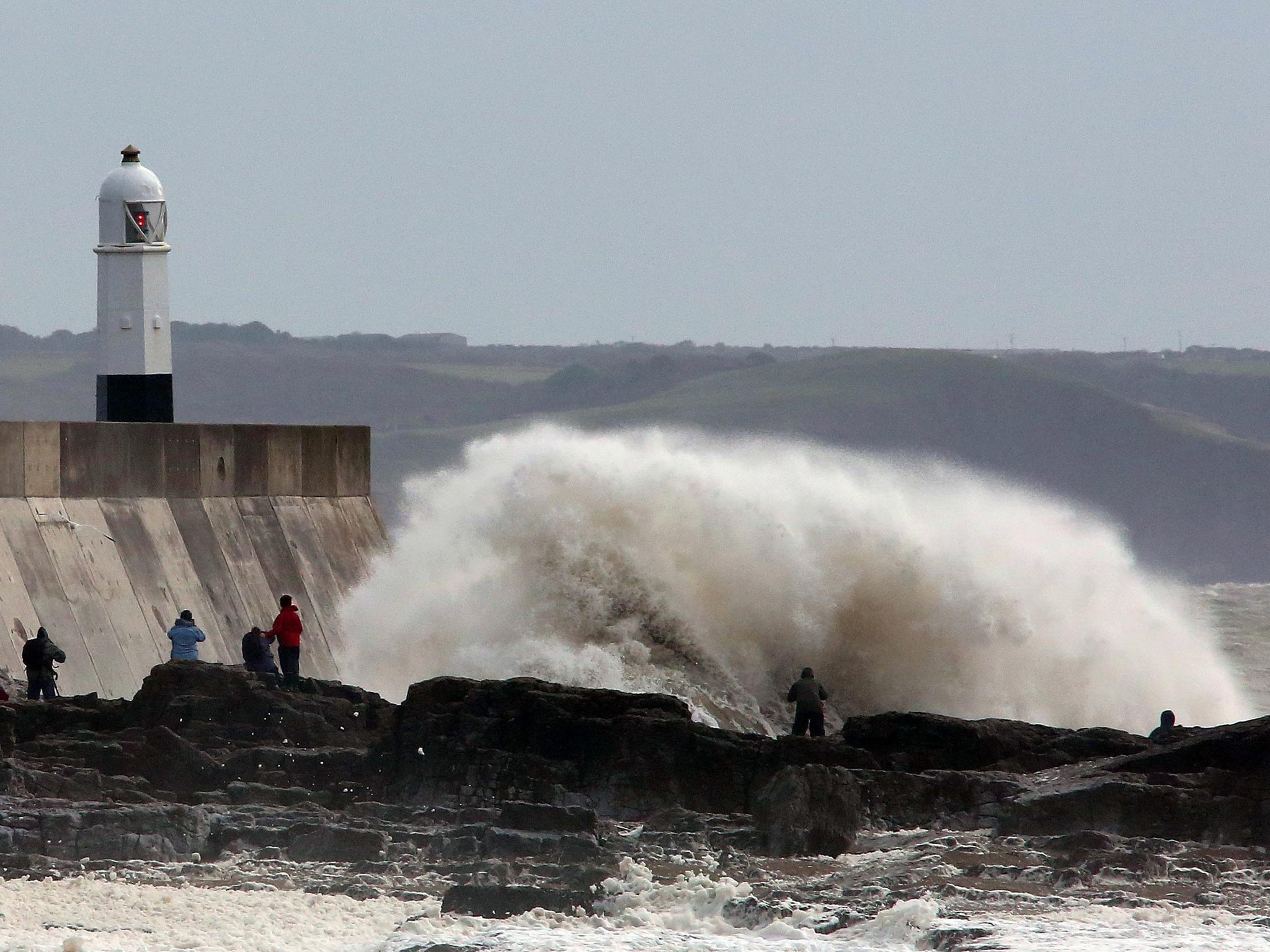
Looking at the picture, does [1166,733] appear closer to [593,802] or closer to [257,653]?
[593,802]

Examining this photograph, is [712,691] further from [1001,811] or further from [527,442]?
[1001,811]

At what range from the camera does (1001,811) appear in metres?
9.28

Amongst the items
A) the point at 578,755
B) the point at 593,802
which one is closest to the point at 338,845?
the point at 593,802

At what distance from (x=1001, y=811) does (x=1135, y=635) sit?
29.9 feet

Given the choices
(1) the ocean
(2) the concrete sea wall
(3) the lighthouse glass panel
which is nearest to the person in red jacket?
(2) the concrete sea wall

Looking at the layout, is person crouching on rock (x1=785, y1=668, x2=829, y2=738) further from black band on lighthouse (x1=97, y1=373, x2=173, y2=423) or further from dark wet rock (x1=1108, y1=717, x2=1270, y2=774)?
black band on lighthouse (x1=97, y1=373, x2=173, y2=423)

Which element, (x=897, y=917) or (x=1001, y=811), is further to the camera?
(x=1001, y=811)

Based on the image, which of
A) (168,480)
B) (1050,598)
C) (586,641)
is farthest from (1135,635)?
(168,480)

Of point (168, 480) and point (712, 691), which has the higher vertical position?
point (168, 480)

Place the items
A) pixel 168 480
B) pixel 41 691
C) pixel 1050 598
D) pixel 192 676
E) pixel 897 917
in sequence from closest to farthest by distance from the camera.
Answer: pixel 897 917 < pixel 192 676 < pixel 41 691 < pixel 168 480 < pixel 1050 598

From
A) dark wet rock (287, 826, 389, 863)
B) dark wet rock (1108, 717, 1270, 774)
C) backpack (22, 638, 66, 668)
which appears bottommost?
dark wet rock (287, 826, 389, 863)

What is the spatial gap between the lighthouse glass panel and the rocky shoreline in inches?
256

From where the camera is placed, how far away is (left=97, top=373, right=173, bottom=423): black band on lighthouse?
16266 millimetres

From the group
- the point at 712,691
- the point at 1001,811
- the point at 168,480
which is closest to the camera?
the point at 1001,811
